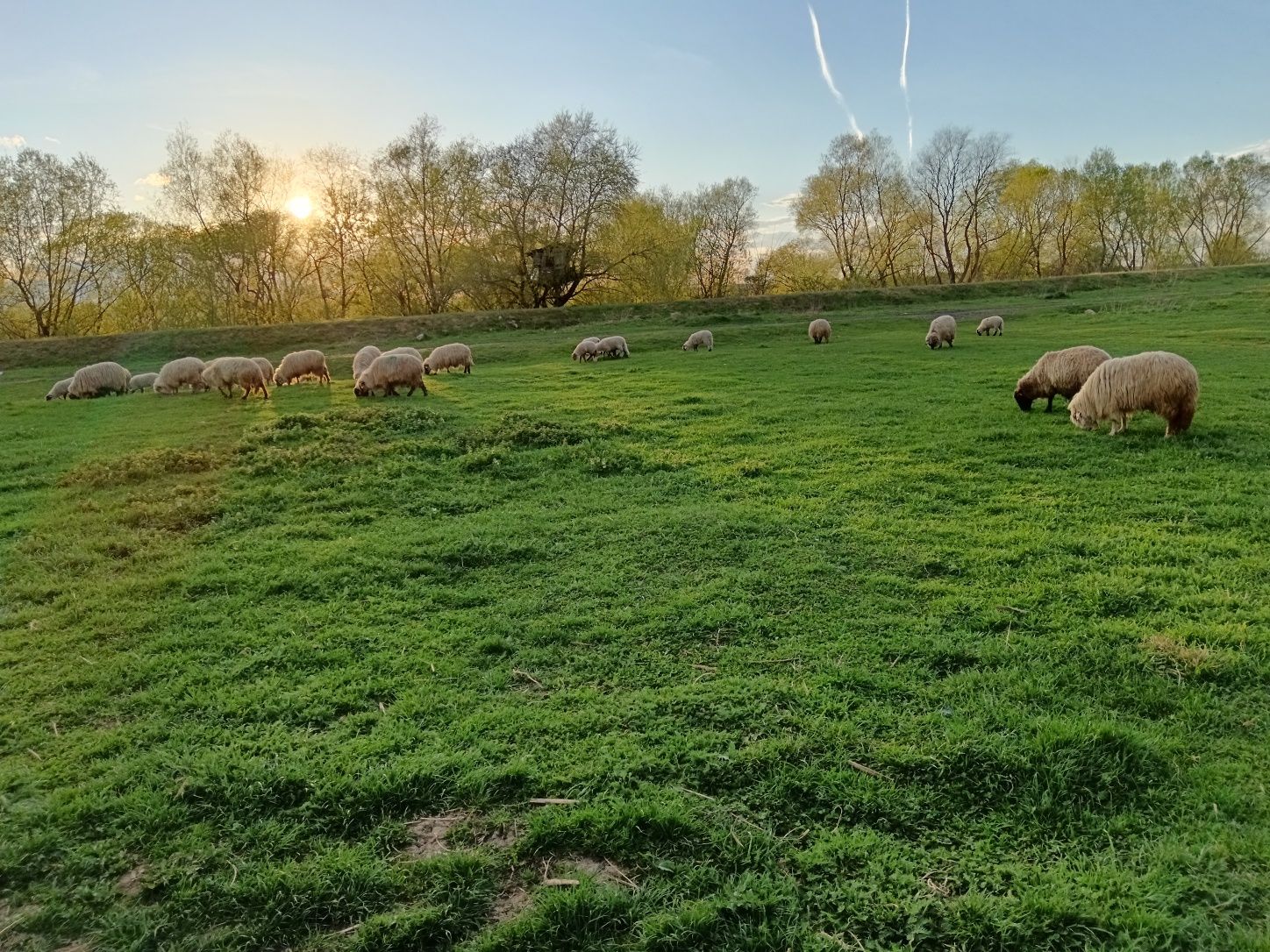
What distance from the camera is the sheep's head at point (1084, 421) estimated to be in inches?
387

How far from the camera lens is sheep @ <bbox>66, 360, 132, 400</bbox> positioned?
19672mm

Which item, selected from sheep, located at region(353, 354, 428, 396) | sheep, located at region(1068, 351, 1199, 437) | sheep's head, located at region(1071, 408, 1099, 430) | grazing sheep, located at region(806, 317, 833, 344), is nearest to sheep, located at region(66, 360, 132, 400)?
sheep, located at region(353, 354, 428, 396)

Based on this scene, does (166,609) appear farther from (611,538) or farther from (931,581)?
(931,581)

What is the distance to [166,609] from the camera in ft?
18.1

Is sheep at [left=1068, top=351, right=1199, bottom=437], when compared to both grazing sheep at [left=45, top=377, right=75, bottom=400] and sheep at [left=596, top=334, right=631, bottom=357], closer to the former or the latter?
sheep at [left=596, top=334, right=631, bottom=357]

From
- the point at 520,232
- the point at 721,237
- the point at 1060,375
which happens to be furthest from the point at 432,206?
the point at 1060,375

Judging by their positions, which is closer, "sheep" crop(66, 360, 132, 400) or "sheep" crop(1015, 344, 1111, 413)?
"sheep" crop(1015, 344, 1111, 413)

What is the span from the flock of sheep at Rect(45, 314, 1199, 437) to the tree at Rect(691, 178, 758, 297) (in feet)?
98.2

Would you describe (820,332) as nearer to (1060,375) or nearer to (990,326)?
(990,326)

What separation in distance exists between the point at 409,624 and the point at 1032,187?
206ft

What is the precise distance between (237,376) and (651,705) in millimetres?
16938

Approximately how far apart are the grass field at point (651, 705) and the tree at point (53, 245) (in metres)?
40.7

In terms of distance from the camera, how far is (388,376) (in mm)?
15359

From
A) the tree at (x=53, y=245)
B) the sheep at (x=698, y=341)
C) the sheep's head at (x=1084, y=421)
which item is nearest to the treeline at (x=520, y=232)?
the tree at (x=53, y=245)
